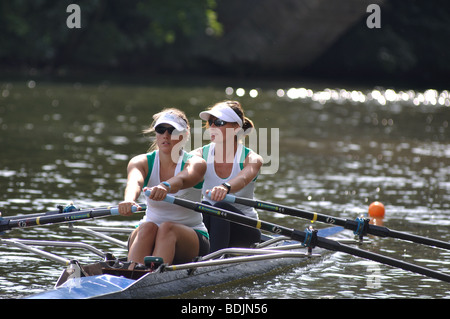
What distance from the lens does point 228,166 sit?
8719mm

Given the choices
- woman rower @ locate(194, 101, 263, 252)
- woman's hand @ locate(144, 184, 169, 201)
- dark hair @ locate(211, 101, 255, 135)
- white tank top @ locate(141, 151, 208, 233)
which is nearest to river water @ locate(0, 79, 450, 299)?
woman rower @ locate(194, 101, 263, 252)

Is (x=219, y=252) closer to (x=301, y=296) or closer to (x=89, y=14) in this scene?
(x=301, y=296)

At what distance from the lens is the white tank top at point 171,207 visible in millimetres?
7844

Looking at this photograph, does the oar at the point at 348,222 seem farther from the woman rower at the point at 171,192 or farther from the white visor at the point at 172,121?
the white visor at the point at 172,121

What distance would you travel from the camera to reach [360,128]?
2442 centimetres

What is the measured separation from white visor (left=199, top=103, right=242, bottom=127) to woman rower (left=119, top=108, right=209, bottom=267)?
1.76 feet

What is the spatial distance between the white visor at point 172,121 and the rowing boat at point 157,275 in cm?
120

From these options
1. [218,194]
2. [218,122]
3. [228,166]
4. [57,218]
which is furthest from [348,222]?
[57,218]

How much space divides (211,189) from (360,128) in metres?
16.3

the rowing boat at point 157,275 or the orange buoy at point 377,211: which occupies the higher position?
the orange buoy at point 377,211

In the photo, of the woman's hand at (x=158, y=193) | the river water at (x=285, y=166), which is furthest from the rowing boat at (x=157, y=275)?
the woman's hand at (x=158, y=193)

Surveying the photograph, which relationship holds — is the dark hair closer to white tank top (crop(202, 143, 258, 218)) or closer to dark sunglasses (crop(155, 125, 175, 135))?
white tank top (crop(202, 143, 258, 218))

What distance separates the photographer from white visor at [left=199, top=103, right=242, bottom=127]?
8461 mm
